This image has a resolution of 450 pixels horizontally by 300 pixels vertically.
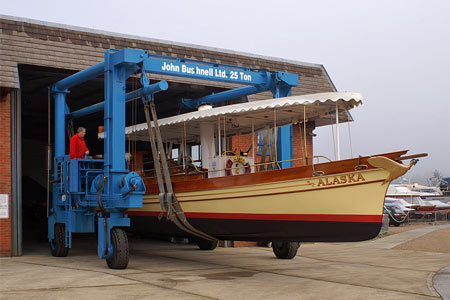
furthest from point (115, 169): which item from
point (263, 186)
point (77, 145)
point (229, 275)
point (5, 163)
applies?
point (5, 163)

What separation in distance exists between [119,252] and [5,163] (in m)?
4.79

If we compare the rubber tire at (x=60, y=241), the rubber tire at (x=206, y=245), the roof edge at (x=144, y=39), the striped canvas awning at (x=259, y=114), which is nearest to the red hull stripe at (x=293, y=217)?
the striped canvas awning at (x=259, y=114)

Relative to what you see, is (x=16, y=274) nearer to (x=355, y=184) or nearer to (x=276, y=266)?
(x=276, y=266)

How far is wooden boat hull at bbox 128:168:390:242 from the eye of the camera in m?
8.84

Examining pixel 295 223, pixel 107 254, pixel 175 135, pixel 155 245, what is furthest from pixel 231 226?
pixel 155 245

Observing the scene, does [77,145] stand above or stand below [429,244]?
above

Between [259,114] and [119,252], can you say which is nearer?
[119,252]

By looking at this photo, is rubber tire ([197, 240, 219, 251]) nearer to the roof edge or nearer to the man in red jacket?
the man in red jacket

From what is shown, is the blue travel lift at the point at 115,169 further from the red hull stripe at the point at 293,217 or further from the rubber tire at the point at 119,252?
the red hull stripe at the point at 293,217

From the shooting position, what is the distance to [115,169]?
452 inches

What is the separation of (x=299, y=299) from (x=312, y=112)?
477 centimetres

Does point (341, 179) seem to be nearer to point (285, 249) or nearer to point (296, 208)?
point (296, 208)

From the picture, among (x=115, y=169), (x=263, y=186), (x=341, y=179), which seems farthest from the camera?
(x=115, y=169)

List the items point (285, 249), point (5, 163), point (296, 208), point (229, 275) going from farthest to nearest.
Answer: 1. point (5, 163)
2. point (285, 249)
3. point (229, 275)
4. point (296, 208)
